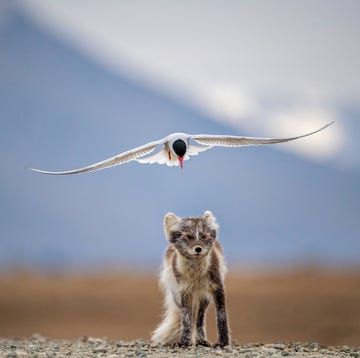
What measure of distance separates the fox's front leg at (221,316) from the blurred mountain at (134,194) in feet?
338

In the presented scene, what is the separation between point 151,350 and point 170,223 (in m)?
1.79

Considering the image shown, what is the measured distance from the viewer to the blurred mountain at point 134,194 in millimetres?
141375

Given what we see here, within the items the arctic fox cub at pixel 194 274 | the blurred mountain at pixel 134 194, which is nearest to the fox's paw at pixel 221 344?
the arctic fox cub at pixel 194 274

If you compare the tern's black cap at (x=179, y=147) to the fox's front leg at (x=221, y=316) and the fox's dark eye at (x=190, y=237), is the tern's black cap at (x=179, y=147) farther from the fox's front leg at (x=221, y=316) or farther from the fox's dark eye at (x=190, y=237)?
the fox's front leg at (x=221, y=316)

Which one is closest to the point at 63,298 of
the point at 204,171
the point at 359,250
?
the point at 359,250

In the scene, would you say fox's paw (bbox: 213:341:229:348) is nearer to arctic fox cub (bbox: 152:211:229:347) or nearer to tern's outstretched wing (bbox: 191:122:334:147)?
arctic fox cub (bbox: 152:211:229:347)

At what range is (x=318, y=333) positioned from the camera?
1145 inches

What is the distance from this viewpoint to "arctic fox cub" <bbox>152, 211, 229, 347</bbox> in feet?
41.4

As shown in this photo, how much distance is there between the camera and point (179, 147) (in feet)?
50.2

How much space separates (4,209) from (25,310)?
337ft

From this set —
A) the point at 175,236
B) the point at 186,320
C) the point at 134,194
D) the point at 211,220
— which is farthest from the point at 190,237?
the point at 134,194

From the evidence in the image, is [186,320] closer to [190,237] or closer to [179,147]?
[190,237]

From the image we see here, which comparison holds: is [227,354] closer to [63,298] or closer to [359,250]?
[63,298]

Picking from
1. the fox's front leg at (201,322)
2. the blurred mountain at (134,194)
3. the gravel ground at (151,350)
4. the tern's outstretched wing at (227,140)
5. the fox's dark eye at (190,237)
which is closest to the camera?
the gravel ground at (151,350)
